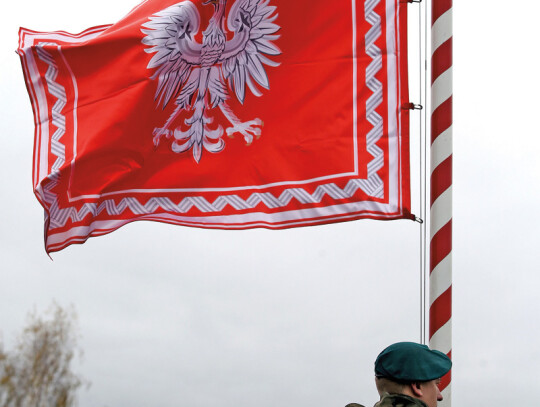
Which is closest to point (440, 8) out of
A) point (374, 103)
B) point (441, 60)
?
point (441, 60)

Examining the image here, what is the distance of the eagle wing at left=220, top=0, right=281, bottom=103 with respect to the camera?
8.97 m

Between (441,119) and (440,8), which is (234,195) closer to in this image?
(441,119)

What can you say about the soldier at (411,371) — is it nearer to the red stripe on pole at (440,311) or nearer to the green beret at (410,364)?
the green beret at (410,364)

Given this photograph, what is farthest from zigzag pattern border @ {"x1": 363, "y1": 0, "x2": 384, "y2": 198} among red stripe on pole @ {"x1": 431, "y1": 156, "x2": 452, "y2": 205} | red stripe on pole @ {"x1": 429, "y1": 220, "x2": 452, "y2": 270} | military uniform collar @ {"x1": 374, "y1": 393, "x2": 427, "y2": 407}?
military uniform collar @ {"x1": 374, "y1": 393, "x2": 427, "y2": 407}

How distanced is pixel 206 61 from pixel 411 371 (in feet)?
17.9

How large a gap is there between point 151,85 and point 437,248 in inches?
133

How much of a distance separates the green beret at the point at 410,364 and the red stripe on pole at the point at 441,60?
156 inches

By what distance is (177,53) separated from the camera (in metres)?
9.29

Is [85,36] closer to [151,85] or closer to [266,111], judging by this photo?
[151,85]

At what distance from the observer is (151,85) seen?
931 cm

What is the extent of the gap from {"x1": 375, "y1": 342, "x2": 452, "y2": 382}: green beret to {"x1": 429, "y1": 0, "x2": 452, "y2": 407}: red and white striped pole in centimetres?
280

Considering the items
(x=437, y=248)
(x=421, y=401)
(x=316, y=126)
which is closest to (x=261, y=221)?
(x=316, y=126)

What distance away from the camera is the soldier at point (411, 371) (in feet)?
14.1

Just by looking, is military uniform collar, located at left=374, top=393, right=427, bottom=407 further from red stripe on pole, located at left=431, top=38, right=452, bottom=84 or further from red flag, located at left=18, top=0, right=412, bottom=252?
red stripe on pole, located at left=431, top=38, right=452, bottom=84
